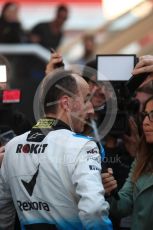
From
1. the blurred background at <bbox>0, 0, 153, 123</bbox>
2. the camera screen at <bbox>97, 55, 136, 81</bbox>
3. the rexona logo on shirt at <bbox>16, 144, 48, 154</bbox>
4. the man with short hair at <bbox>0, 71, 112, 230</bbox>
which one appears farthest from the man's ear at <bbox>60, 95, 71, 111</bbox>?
the blurred background at <bbox>0, 0, 153, 123</bbox>

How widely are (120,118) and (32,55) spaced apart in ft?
16.5

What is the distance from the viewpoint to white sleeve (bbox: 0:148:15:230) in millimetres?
4223

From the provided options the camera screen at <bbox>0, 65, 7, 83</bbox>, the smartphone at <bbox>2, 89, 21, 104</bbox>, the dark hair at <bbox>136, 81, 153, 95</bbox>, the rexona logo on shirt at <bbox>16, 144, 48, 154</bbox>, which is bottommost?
the rexona logo on shirt at <bbox>16, 144, 48, 154</bbox>

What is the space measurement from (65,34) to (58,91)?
9387 mm

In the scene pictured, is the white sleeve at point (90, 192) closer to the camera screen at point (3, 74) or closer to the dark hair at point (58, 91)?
the dark hair at point (58, 91)

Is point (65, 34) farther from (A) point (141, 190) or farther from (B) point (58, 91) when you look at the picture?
(B) point (58, 91)

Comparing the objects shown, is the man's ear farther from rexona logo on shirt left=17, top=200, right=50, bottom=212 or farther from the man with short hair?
rexona logo on shirt left=17, top=200, right=50, bottom=212

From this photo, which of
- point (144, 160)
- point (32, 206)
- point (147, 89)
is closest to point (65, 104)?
point (32, 206)

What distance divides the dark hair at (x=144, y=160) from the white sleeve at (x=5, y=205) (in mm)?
722

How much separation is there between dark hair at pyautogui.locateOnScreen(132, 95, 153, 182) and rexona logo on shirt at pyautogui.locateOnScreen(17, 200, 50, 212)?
2.29 ft

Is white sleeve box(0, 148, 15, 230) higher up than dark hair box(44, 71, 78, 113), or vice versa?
dark hair box(44, 71, 78, 113)

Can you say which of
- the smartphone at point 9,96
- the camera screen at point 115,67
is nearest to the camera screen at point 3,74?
the smartphone at point 9,96

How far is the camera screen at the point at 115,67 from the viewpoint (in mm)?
4781

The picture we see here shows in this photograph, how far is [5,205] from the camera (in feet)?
14.2
